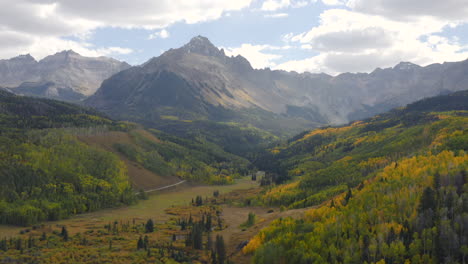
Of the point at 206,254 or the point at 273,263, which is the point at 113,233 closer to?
the point at 206,254

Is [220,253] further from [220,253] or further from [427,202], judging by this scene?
[427,202]

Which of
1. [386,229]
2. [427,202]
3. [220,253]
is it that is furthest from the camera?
[427,202]

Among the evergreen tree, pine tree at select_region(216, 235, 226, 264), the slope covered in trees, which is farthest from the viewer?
the evergreen tree

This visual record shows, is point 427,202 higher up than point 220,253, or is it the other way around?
point 427,202

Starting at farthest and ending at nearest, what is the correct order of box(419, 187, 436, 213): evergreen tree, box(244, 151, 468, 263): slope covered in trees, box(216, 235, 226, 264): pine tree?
box(419, 187, 436, 213): evergreen tree → box(216, 235, 226, 264): pine tree → box(244, 151, 468, 263): slope covered in trees

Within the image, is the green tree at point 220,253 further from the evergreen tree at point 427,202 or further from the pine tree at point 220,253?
the evergreen tree at point 427,202

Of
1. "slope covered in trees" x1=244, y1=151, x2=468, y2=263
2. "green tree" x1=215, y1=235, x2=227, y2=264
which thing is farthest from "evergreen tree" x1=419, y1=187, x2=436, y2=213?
"green tree" x1=215, y1=235, x2=227, y2=264

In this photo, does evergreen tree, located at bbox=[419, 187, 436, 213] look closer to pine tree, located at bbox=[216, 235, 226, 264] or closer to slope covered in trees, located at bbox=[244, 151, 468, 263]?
slope covered in trees, located at bbox=[244, 151, 468, 263]

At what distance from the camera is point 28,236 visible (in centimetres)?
18925

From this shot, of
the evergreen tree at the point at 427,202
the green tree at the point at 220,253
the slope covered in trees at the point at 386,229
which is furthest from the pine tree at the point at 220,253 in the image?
the evergreen tree at the point at 427,202

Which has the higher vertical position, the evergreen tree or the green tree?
the evergreen tree

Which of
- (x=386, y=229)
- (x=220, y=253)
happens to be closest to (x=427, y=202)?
(x=386, y=229)

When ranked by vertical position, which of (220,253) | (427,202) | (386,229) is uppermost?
(427,202)

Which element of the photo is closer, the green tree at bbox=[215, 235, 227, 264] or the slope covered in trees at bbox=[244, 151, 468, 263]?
the slope covered in trees at bbox=[244, 151, 468, 263]
